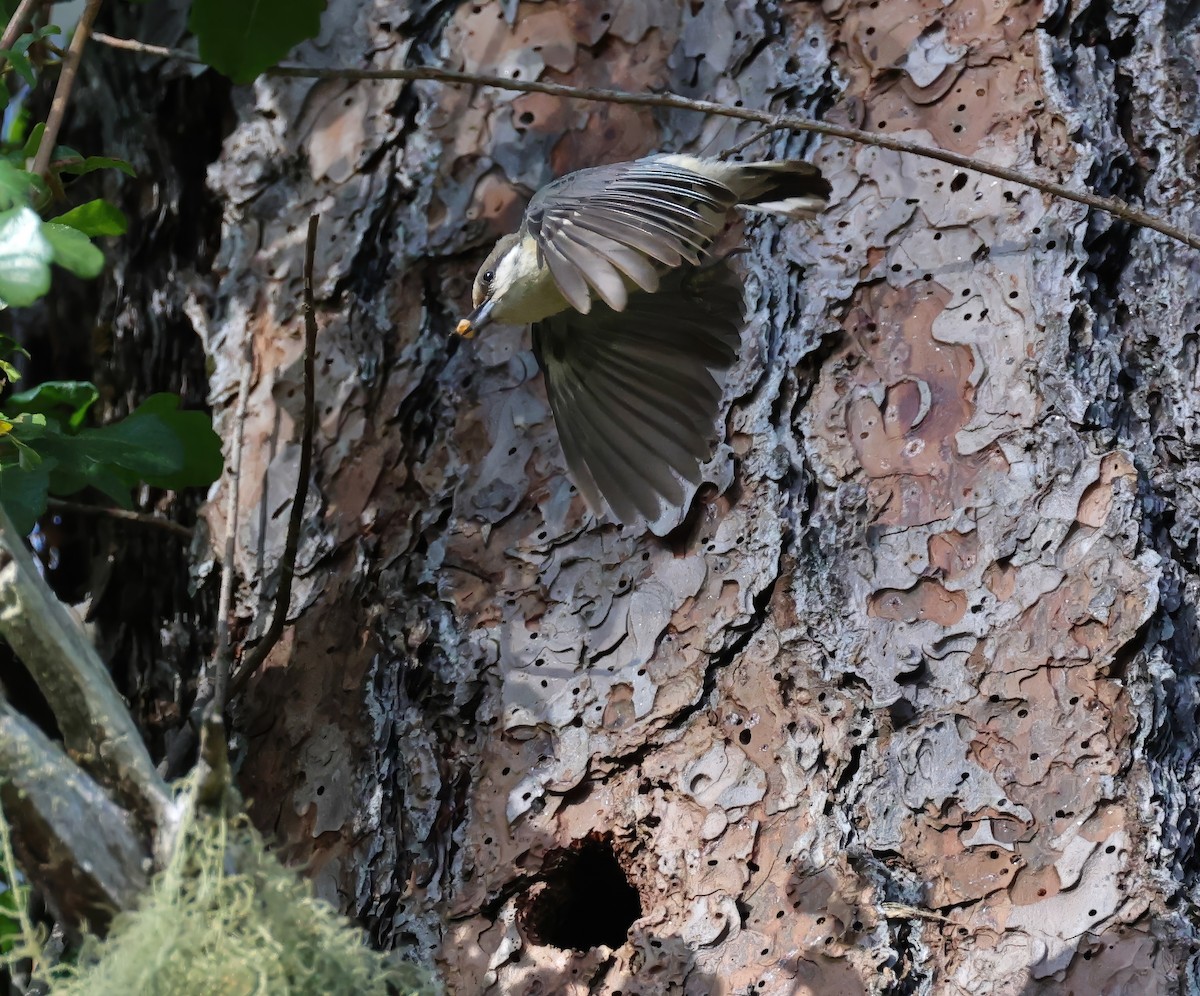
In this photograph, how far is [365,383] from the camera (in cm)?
264

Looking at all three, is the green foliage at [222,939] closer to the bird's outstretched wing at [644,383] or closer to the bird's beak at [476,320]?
the bird's outstretched wing at [644,383]

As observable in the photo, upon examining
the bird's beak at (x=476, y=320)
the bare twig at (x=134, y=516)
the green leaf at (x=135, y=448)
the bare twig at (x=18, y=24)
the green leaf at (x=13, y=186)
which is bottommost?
the bare twig at (x=134, y=516)

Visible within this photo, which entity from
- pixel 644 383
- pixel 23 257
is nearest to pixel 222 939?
pixel 23 257

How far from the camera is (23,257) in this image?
1524mm

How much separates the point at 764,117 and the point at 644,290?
36 centimetres

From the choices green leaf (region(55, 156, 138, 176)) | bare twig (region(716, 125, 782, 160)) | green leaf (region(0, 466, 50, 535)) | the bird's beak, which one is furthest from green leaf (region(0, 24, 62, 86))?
bare twig (region(716, 125, 782, 160))

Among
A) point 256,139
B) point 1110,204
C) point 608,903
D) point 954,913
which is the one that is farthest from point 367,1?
point 954,913

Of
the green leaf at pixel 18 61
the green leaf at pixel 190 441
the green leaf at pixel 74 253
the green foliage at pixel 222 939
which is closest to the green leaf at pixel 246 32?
the green leaf at pixel 18 61

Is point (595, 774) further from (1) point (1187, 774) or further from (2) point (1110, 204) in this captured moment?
(2) point (1110, 204)

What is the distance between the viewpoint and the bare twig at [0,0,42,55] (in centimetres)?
212

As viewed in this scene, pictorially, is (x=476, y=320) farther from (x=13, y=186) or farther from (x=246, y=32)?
(x=13, y=186)

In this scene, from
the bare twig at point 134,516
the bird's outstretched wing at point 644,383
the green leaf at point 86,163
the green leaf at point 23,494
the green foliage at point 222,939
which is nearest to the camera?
the green foliage at point 222,939

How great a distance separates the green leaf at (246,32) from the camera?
2.52 metres

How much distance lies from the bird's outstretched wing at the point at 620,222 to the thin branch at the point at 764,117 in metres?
0.12
